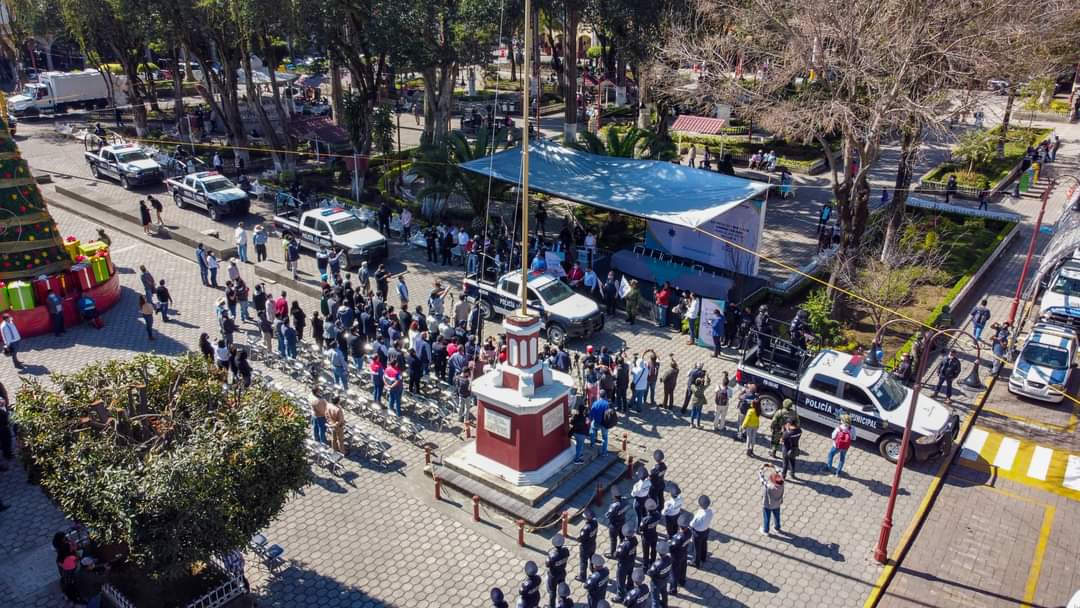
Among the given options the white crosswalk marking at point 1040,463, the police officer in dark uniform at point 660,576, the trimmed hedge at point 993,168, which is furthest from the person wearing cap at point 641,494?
the trimmed hedge at point 993,168

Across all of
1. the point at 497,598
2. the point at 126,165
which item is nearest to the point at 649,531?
the point at 497,598

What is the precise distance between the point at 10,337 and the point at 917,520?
20606mm

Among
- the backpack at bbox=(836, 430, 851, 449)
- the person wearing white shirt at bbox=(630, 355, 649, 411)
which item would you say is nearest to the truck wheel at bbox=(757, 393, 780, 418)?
the backpack at bbox=(836, 430, 851, 449)

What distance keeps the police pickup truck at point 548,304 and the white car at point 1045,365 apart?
1015cm

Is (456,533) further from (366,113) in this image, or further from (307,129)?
(307,129)

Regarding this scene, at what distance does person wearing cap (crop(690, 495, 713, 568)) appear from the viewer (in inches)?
521

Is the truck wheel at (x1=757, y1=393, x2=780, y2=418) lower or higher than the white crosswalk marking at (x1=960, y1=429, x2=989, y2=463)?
higher

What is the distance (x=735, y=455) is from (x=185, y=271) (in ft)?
61.2

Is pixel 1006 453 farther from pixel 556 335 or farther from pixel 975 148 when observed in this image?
pixel 975 148

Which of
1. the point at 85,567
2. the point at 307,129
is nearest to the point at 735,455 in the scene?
the point at 85,567

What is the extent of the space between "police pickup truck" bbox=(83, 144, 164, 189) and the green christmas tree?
41.4ft

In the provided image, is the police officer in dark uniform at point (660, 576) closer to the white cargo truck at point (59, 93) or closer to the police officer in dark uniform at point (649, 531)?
the police officer in dark uniform at point (649, 531)

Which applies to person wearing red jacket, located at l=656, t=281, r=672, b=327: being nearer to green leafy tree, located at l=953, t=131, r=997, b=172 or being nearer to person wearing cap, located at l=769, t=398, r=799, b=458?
person wearing cap, located at l=769, t=398, r=799, b=458

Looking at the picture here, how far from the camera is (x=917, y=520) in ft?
49.5
